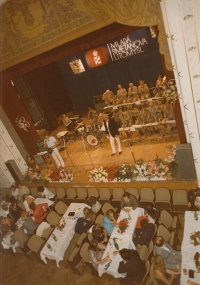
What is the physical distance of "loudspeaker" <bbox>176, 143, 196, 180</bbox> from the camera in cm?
607

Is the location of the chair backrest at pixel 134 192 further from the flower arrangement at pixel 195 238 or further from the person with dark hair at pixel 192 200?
the flower arrangement at pixel 195 238

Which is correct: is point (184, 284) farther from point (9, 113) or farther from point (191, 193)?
point (9, 113)

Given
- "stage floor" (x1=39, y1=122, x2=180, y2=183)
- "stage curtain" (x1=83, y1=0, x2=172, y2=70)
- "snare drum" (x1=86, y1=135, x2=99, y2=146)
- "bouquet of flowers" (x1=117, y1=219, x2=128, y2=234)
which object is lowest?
"bouquet of flowers" (x1=117, y1=219, x2=128, y2=234)

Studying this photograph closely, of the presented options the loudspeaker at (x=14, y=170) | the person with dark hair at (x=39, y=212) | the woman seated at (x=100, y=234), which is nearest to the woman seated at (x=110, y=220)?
the woman seated at (x=100, y=234)

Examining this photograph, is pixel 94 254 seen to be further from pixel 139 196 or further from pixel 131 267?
pixel 139 196

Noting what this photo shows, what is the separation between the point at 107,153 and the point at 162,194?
11.7ft

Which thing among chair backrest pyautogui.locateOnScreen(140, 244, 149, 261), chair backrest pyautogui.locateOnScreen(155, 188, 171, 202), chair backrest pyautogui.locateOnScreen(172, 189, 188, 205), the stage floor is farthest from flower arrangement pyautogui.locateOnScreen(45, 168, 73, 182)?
chair backrest pyautogui.locateOnScreen(140, 244, 149, 261)

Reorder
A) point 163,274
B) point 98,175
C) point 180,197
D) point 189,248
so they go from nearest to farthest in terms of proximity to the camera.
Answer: point 163,274 < point 189,248 < point 180,197 < point 98,175

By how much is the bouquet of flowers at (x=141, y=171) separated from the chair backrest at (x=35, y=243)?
3.59 meters

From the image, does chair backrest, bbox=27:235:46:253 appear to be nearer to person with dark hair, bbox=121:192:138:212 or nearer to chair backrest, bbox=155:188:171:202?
person with dark hair, bbox=121:192:138:212

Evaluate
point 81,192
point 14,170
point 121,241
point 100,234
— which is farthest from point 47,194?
point 121,241

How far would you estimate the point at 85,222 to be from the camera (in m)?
6.56

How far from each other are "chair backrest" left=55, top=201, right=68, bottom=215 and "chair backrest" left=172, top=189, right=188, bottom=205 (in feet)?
12.3

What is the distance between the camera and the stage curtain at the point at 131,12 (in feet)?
15.8
